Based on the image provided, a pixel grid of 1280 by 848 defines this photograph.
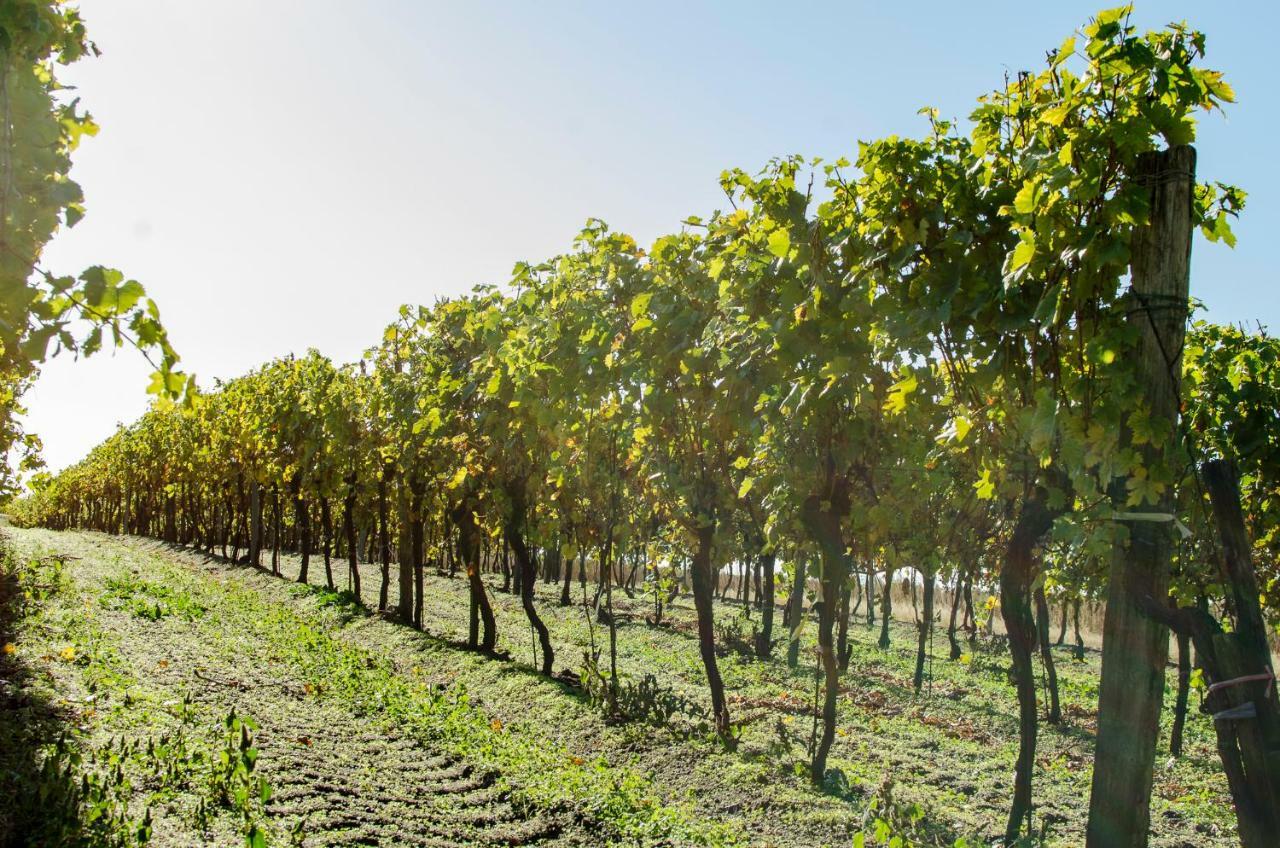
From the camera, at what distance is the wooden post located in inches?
131

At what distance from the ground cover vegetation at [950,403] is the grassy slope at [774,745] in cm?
45

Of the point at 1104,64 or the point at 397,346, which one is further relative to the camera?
the point at 397,346

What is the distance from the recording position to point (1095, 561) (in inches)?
508

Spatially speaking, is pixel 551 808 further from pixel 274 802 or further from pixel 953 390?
pixel 953 390

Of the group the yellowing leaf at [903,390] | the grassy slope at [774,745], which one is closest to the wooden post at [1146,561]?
Answer: the yellowing leaf at [903,390]

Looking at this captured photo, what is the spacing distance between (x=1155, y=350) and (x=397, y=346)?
14.8m

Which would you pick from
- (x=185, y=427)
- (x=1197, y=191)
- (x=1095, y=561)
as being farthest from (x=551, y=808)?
(x=185, y=427)

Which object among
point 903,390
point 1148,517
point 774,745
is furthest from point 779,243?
point 774,745

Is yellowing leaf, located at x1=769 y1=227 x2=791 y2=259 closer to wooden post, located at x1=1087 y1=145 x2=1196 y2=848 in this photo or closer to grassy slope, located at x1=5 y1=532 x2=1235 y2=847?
wooden post, located at x1=1087 y1=145 x2=1196 y2=848

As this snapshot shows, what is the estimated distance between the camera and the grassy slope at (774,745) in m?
7.37

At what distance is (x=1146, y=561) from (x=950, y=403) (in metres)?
1.55

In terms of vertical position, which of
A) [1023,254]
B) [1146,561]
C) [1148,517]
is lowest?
[1146,561]

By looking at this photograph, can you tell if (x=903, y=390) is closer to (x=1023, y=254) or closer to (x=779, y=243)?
(x=779, y=243)

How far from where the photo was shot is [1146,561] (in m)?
3.43
